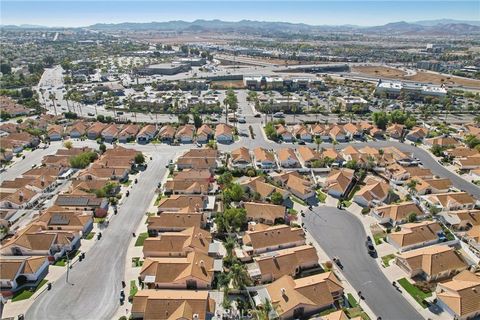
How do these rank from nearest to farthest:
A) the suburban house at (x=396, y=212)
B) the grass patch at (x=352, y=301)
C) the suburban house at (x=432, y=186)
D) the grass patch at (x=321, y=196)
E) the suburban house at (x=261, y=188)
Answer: the grass patch at (x=352, y=301), the suburban house at (x=396, y=212), the suburban house at (x=261, y=188), the grass patch at (x=321, y=196), the suburban house at (x=432, y=186)

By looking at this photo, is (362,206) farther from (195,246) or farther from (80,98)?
(80,98)

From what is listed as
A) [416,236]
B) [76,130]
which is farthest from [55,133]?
[416,236]

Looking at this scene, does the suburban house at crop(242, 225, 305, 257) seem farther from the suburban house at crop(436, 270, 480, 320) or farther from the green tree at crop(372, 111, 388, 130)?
the green tree at crop(372, 111, 388, 130)

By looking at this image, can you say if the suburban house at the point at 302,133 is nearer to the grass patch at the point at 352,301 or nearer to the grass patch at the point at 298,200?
the grass patch at the point at 298,200

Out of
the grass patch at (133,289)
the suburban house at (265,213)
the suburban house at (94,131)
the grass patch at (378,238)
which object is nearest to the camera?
the grass patch at (133,289)

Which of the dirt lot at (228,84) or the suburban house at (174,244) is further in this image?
the dirt lot at (228,84)

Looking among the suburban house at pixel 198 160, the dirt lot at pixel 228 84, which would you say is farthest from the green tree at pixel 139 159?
the dirt lot at pixel 228 84

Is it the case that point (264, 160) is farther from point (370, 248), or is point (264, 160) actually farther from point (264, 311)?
point (264, 311)
